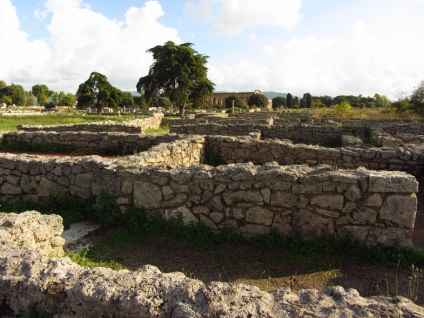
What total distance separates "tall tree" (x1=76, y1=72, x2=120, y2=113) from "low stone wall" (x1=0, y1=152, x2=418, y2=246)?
4773 centimetres

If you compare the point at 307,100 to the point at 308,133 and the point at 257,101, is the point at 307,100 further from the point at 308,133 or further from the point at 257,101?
the point at 308,133

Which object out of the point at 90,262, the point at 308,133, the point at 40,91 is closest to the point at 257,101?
the point at 40,91

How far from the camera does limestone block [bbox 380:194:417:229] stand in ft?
14.8

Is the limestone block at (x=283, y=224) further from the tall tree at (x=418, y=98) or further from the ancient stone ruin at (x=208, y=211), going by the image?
the tall tree at (x=418, y=98)

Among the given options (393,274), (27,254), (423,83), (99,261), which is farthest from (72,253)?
(423,83)

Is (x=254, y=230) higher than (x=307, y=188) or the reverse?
the reverse

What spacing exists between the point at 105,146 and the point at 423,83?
122 feet

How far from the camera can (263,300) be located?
2463 millimetres

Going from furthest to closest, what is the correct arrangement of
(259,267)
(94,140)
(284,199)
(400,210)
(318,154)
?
1. (94,140)
2. (318,154)
3. (284,199)
4. (400,210)
5. (259,267)

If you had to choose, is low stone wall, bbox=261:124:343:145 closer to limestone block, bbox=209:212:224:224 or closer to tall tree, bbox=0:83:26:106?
limestone block, bbox=209:212:224:224

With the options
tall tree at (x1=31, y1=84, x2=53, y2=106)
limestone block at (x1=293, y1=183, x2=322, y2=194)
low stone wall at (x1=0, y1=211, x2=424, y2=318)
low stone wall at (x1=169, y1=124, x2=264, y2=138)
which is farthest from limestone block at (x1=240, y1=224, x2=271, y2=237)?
tall tree at (x1=31, y1=84, x2=53, y2=106)

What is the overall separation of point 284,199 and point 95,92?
5104 centimetres

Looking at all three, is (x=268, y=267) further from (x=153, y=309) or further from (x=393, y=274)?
(x=153, y=309)

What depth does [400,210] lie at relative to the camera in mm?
4543
